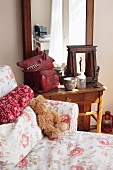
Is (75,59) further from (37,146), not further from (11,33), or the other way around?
(37,146)

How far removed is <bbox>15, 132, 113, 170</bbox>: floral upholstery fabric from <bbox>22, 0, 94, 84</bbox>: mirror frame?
103cm

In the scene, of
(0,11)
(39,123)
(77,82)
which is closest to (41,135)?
(39,123)

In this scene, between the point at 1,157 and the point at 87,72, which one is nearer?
the point at 1,157

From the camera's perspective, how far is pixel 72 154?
1.89 meters

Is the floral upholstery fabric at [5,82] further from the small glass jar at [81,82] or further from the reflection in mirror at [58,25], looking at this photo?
the small glass jar at [81,82]

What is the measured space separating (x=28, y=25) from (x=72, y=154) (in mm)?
1391

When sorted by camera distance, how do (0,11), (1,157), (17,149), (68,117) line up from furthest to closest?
1. (0,11)
2. (68,117)
3. (17,149)
4. (1,157)

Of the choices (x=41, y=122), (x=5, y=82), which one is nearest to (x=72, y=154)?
(x=41, y=122)

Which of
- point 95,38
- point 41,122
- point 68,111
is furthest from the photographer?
point 95,38

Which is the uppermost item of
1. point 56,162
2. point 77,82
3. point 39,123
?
point 77,82

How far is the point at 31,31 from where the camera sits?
108 inches

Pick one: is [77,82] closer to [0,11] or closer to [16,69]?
[16,69]

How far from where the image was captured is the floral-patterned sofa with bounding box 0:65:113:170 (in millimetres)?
1736

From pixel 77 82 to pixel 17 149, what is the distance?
3.98ft
